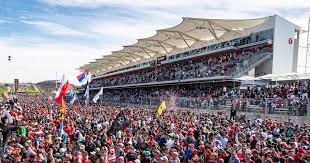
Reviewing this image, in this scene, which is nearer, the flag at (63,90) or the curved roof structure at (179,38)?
the flag at (63,90)

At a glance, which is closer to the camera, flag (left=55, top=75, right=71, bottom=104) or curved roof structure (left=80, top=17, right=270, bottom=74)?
flag (left=55, top=75, right=71, bottom=104)

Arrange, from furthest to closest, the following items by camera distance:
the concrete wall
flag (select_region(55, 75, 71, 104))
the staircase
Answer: the concrete wall
the staircase
flag (select_region(55, 75, 71, 104))

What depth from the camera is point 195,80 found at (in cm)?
4319

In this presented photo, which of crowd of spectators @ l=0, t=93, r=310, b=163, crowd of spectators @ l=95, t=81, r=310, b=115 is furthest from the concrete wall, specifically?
crowd of spectators @ l=0, t=93, r=310, b=163

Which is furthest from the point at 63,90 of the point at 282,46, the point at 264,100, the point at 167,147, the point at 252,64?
the point at 282,46

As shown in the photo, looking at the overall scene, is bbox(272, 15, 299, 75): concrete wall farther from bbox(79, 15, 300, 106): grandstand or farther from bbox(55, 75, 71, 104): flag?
bbox(55, 75, 71, 104): flag

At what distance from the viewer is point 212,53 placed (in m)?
46.2

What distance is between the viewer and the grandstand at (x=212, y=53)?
37.2m

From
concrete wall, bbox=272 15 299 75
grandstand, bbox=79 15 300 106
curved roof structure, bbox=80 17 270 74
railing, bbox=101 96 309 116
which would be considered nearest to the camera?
railing, bbox=101 96 309 116

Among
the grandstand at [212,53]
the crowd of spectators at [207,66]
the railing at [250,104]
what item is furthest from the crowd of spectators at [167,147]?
the crowd of spectators at [207,66]

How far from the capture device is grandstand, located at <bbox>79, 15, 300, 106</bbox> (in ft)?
122

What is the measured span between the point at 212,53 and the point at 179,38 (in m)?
7.82

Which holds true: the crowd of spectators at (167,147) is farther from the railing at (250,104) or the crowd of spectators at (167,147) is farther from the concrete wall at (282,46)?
the concrete wall at (282,46)

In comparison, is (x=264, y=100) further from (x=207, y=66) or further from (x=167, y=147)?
(x=207, y=66)
